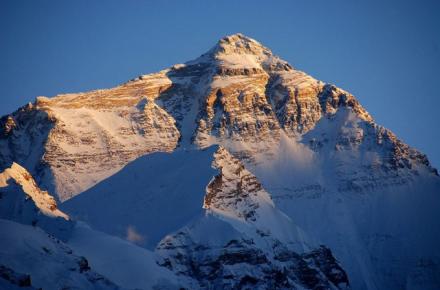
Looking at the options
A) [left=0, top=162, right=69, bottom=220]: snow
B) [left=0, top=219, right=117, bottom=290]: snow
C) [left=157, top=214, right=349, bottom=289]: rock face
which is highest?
[left=0, top=162, right=69, bottom=220]: snow

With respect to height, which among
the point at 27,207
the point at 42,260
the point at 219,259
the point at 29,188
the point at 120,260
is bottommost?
the point at 42,260

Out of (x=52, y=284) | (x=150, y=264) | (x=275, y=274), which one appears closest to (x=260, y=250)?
(x=275, y=274)

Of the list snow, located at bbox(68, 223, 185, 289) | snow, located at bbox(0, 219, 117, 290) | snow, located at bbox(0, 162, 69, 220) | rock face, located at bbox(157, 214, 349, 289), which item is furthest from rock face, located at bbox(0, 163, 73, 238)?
snow, located at bbox(0, 219, 117, 290)

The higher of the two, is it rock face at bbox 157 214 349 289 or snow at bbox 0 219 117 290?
rock face at bbox 157 214 349 289

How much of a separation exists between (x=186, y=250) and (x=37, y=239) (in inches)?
1352

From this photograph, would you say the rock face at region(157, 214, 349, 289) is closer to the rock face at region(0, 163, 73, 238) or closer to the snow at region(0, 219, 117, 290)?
the rock face at region(0, 163, 73, 238)

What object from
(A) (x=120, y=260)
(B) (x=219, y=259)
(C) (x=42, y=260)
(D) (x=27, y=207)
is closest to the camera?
(C) (x=42, y=260)

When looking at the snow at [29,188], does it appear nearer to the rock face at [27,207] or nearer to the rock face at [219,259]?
the rock face at [27,207]

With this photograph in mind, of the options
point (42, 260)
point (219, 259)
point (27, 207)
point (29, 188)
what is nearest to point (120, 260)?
point (27, 207)

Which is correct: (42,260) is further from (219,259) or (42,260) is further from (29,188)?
(219,259)

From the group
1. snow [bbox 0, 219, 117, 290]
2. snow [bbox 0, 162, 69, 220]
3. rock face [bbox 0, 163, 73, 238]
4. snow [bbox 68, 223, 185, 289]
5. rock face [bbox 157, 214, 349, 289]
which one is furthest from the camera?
rock face [bbox 157, 214, 349, 289]

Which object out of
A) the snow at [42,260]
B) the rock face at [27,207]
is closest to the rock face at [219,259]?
the rock face at [27,207]

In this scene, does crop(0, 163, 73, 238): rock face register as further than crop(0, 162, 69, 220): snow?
No

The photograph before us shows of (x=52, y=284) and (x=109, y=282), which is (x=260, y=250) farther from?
(x=52, y=284)
